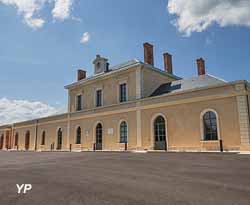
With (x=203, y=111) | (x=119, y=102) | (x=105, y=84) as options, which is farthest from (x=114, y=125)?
(x=203, y=111)

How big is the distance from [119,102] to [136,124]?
4.01 metres

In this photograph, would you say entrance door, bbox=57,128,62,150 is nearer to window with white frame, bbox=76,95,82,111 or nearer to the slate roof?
window with white frame, bbox=76,95,82,111

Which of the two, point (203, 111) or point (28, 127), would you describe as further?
point (28, 127)

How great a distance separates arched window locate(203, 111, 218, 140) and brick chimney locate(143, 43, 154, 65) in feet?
32.6

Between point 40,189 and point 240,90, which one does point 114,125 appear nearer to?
point 240,90

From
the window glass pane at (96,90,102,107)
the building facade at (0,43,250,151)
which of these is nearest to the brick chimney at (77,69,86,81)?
the building facade at (0,43,250,151)

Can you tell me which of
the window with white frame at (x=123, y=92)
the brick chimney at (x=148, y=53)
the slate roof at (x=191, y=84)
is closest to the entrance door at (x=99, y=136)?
the window with white frame at (x=123, y=92)

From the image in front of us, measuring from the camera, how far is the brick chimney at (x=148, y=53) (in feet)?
77.6

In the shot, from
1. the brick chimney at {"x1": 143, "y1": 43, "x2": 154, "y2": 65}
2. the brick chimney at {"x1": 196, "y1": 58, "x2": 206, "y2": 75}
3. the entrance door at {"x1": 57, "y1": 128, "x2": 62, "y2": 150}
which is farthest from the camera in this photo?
the entrance door at {"x1": 57, "y1": 128, "x2": 62, "y2": 150}

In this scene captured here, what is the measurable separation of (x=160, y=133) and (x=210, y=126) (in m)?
3.98

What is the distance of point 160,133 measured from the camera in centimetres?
1794

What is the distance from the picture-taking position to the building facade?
48.0 feet

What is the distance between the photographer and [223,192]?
14.7 feet

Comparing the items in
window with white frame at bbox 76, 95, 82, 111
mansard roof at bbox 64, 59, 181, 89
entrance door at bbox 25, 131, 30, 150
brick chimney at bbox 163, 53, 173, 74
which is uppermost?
brick chimney at bbox 163, 53, 173, 74
